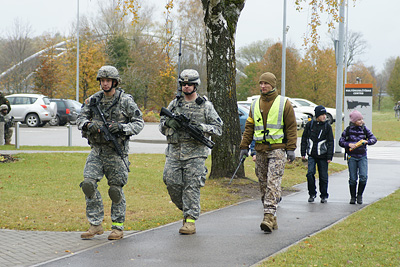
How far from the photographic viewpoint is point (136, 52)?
52875 millimetres

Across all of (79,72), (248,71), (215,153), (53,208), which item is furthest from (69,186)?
(248,71)

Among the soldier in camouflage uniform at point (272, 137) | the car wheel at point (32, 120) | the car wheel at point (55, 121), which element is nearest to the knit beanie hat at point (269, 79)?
the soldier in camouflage uniform at point (272, 137)

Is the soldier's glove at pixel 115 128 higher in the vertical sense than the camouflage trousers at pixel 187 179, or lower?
higher

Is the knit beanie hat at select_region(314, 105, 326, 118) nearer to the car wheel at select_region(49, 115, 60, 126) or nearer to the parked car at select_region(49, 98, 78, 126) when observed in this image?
the car wheel at select_region(49, 115, 60, 126)

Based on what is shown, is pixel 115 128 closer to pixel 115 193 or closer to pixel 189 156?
pixel 115 193

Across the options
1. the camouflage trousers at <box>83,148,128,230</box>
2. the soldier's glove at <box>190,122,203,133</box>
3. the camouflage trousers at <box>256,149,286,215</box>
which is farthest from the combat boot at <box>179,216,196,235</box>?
the soldier's glove at <box>190,122,203,133</box>

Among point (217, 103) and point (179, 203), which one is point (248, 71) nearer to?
point (217, 103)

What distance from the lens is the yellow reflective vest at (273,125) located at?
23.1 feet

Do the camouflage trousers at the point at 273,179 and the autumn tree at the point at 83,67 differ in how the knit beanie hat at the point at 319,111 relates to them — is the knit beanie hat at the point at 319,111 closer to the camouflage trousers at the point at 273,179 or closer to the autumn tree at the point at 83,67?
the camouflage trousers at the point at 273,179

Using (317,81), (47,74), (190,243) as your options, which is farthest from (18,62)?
(190,243)

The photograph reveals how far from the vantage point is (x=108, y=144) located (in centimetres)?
Answer: 649

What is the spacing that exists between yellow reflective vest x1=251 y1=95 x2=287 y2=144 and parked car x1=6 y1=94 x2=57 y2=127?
25.4 meters

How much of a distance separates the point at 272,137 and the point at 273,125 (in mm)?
152

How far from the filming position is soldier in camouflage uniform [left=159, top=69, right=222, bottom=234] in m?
6.76
